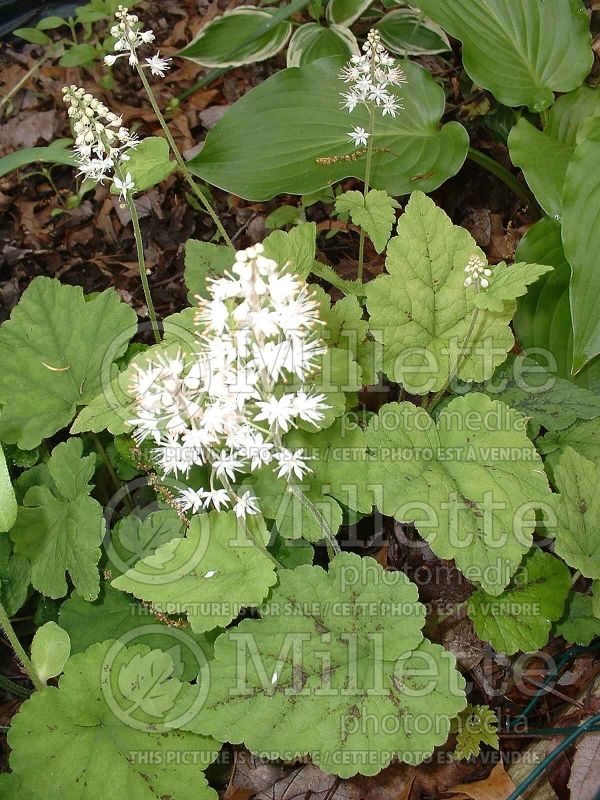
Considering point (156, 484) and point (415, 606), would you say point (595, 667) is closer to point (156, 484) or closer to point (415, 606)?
point (415, 606)

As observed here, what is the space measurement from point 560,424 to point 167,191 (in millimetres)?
2277

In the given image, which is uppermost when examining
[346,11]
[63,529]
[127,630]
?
[346,11]

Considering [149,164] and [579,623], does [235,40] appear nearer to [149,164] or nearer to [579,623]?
[149,164]

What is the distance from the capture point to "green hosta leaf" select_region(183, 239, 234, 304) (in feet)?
6.96

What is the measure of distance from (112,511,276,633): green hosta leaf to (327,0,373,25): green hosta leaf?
2550 mm

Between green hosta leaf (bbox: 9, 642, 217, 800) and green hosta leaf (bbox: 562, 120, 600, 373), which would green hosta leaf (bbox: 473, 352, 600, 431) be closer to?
green hosta leaf (bbox: 562, 120, 600, 373)

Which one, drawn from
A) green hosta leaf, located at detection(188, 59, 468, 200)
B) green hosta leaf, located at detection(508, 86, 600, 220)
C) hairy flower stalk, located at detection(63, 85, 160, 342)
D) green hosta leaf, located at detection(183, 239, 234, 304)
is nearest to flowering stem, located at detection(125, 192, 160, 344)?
hairy flower stalk, located at detection(63, 85, 160, 342)

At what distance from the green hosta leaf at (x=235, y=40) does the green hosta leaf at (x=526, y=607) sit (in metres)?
2.61

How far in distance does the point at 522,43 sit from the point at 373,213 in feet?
3.72

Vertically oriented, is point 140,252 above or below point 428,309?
above

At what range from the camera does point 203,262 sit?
2.13m

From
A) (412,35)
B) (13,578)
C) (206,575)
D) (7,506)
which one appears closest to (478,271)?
(206,575)

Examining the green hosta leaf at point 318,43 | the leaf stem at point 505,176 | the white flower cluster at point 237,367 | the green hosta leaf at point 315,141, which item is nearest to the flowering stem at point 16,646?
the white flower cluster at point 237,367

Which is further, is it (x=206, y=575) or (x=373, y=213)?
(x=373, y=213)
